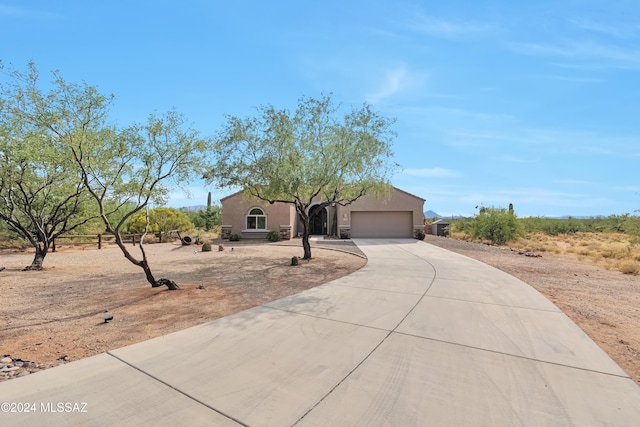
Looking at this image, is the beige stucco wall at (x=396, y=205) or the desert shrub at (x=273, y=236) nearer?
the desert shrub at (x=273, y=236)

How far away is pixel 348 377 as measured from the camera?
3.23m

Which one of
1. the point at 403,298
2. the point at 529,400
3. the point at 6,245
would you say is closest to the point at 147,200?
the point at 403,298

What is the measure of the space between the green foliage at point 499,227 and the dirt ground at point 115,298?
15947mm

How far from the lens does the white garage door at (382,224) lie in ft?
77.8

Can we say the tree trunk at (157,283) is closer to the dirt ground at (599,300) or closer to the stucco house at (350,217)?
the dirt ground at (599,300)

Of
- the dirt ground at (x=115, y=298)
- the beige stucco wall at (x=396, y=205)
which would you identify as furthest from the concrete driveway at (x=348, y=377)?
the beige stucco wall at (x=396, y=205)

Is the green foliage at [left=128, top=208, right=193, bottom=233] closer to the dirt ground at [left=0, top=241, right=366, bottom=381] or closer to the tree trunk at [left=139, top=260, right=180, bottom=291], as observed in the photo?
the dirt ground at [left=0, top=241, right=366, bottom=381]

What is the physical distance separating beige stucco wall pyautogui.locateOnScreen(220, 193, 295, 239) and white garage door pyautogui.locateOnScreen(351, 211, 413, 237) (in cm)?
530

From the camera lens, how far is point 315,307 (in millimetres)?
5754

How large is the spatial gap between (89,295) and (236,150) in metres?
6.46

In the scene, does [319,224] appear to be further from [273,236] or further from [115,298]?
[115,298]

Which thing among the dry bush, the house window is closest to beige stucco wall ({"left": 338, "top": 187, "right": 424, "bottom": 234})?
the house window

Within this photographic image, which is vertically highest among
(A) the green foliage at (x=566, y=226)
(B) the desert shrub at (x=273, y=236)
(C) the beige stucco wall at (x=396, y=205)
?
(C) the beige stucco wall at (x=396, y=205)

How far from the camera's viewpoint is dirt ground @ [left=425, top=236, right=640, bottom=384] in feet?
13.9
